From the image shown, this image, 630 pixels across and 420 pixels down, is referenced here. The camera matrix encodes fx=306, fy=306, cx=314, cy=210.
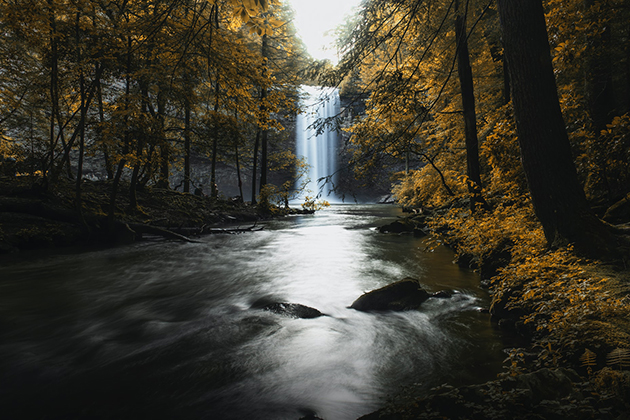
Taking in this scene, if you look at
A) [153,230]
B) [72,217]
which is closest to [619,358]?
[153,230]

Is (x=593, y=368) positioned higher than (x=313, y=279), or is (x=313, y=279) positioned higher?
(x=593, y=368)

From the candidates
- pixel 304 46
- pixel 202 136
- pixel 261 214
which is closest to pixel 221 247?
pixel 202 136

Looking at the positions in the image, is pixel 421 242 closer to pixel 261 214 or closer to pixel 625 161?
pixel 625 161

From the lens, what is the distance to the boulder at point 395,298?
511cm

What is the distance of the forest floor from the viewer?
8.72m

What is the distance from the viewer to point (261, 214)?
63.4 feet

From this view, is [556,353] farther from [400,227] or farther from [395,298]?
[400,227]

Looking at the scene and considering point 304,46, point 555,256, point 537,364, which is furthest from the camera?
point 304,46

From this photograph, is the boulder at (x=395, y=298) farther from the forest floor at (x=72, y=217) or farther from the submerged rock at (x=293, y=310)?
the forest floor at (x=72, y=217)

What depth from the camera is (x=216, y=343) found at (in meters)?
3.98

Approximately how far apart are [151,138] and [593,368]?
32.8 feet

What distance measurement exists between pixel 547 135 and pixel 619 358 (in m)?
2.74

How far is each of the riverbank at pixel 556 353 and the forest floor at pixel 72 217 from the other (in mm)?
10051

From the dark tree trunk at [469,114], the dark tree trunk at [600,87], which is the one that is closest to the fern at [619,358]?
the dark tree trunk at [600,87]
